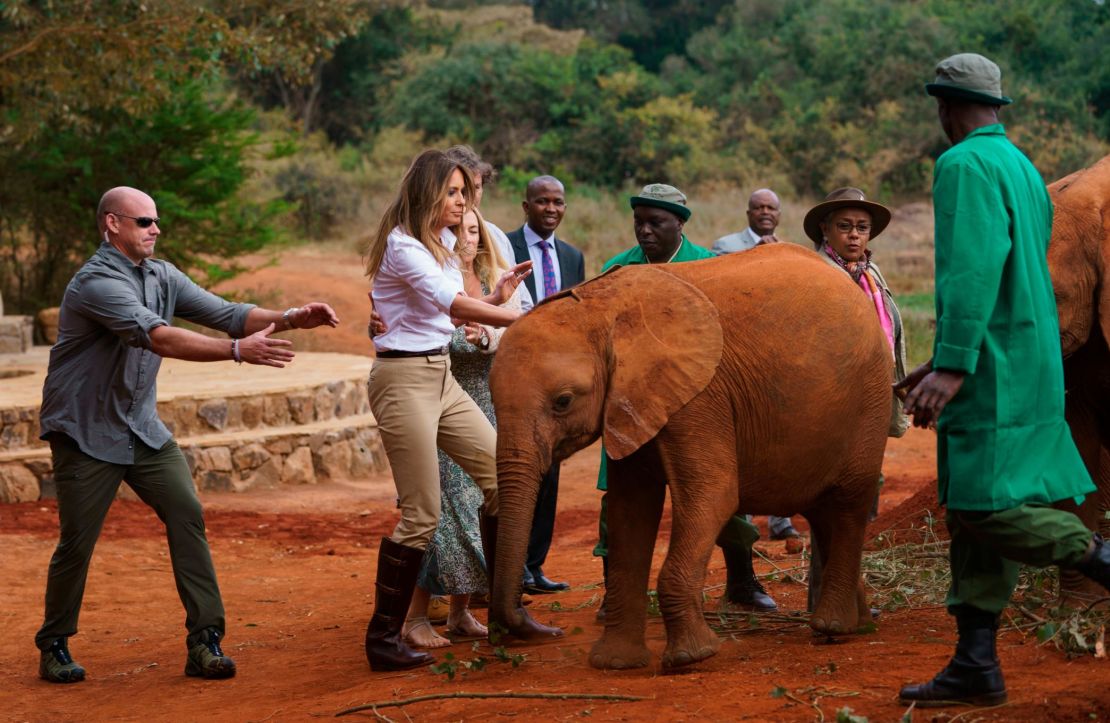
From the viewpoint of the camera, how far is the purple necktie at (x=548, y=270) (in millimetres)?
8898

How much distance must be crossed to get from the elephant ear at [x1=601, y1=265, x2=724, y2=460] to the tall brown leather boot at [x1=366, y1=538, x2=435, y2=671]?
1167 mm

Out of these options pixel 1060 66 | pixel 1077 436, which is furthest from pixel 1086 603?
pixel 1060 66

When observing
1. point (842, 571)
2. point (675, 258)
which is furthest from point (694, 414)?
point (675, 258)

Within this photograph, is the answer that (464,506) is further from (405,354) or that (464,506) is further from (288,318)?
(288,318)

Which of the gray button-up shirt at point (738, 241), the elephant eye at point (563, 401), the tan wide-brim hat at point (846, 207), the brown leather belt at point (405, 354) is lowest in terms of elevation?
the elephant eye at point (563, 401)

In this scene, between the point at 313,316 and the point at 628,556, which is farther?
the point at 313,316

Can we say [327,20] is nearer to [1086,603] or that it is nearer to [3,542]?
[3,542]

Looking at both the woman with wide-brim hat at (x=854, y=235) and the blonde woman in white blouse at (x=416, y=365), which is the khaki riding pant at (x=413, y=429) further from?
the woman with wide-brim hat at (x=854, y=235)

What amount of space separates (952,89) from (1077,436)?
207 cm

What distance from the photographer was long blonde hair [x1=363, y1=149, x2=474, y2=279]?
20.6ft

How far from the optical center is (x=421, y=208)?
20.7 ft

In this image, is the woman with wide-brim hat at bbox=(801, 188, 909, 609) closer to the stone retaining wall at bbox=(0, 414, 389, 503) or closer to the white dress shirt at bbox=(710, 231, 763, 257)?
the white dress shirt at bbox=(710, 231, 763, 257)

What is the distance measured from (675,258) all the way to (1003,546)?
294 cm

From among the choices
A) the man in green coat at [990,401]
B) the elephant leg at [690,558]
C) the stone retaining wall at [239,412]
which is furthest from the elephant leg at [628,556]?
the stone retaining wall at [239,412]
